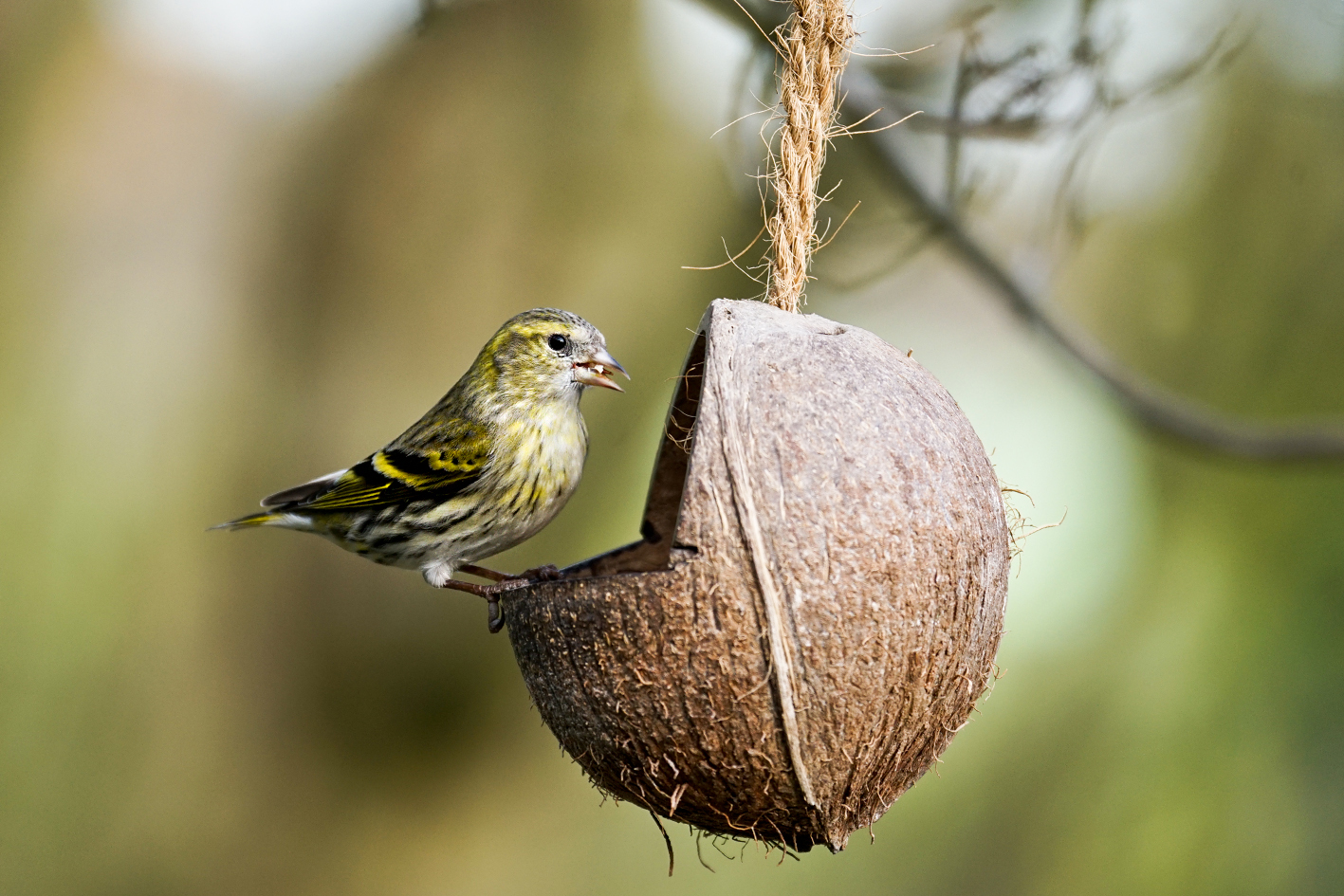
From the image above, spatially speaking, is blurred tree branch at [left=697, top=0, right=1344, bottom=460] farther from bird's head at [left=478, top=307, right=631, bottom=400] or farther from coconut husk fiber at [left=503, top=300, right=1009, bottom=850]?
coconut husk fiber at [left=503, top=300, right=1009, bottom=850]

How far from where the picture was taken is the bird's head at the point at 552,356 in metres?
3.26

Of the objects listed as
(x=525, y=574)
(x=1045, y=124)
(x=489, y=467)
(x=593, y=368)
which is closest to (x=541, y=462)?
(x=489, y=467)

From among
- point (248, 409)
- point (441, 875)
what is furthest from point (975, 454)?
point (441, 875)

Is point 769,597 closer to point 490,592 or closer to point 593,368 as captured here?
point 490,592

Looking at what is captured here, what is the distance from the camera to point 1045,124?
4.35 m

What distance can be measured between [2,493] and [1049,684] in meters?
5.07

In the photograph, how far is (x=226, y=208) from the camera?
4.48m

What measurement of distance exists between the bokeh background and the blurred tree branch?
4.3 inches

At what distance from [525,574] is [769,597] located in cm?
112

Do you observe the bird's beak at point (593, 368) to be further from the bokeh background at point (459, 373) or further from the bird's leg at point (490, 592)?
the bokeh background at point (459, 373)

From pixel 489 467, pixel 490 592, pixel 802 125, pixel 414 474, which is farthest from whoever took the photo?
pixel 414 474

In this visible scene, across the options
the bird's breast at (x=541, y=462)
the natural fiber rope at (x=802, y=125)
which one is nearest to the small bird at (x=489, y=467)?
the bird's breast at (x=541, y=462)

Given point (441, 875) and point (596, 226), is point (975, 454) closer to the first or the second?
point (596, 226)

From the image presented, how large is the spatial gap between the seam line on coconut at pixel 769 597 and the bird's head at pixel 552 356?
4.31 feet
